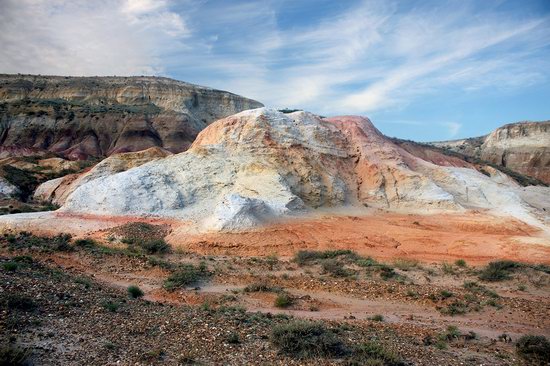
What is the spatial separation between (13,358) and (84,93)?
80.9 m

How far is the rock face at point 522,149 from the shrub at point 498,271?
5490 cm

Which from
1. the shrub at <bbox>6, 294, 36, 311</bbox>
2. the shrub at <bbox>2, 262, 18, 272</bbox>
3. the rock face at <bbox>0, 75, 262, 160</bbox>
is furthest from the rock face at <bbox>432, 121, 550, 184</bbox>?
the shrub at <bbox>6, 294, 36, 311</bbox>

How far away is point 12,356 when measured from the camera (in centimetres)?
620

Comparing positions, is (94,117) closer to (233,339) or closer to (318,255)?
(318,255)

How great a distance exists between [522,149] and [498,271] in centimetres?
6009

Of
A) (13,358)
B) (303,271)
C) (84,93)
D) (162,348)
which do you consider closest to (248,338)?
(162,348)

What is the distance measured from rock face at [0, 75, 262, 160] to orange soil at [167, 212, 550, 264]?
41602mm

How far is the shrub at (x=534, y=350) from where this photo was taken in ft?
28.4

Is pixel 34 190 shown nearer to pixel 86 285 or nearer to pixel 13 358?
pixel 86 285

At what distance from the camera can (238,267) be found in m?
16.4

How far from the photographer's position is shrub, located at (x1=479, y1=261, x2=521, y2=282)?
50.8 ft

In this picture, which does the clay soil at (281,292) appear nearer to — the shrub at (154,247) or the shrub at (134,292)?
the shrub at (134,292)

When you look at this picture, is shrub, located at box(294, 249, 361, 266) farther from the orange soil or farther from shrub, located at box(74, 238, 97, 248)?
shrub, located at box(74, 238, 97, 248)

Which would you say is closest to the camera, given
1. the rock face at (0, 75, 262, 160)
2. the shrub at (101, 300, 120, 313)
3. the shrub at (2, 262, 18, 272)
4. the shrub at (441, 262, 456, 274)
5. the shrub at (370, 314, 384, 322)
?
the shrub at (101, 300, 120, 313)
